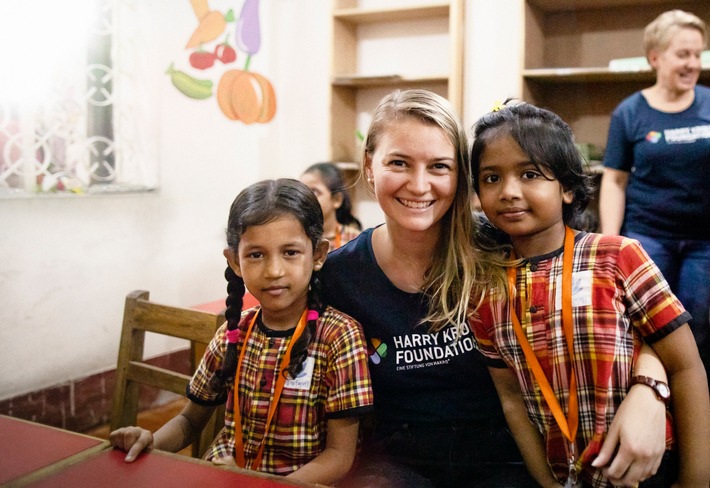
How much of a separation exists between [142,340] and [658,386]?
3.83 ft

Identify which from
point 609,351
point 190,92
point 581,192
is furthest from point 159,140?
point 609,351

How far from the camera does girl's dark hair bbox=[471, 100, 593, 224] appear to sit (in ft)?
3.70

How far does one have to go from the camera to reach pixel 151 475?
0.80 metres

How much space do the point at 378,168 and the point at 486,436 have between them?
0.56 m

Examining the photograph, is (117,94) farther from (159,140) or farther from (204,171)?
(204,171)

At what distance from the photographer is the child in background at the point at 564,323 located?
1.07 metres

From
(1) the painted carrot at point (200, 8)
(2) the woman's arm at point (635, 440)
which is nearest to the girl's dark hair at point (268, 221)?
(2) the woman's arm at point (635, 440)

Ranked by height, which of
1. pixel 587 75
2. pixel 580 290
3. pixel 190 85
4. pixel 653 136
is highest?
pixel 587 75

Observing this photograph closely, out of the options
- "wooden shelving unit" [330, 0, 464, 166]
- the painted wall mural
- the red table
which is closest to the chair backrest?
the red table

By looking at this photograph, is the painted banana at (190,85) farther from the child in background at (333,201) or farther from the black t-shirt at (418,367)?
the black t-shirt at (418,367)

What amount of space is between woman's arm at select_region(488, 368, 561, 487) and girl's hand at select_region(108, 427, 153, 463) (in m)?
0.63

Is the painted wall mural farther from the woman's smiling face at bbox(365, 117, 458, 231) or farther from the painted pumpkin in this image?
the woman's smiling face at bbox(365, 117, 458, 231)

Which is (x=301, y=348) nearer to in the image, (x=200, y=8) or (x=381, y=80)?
(x=200, y=8)

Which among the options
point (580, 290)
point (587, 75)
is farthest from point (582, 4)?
point (580, 290)
